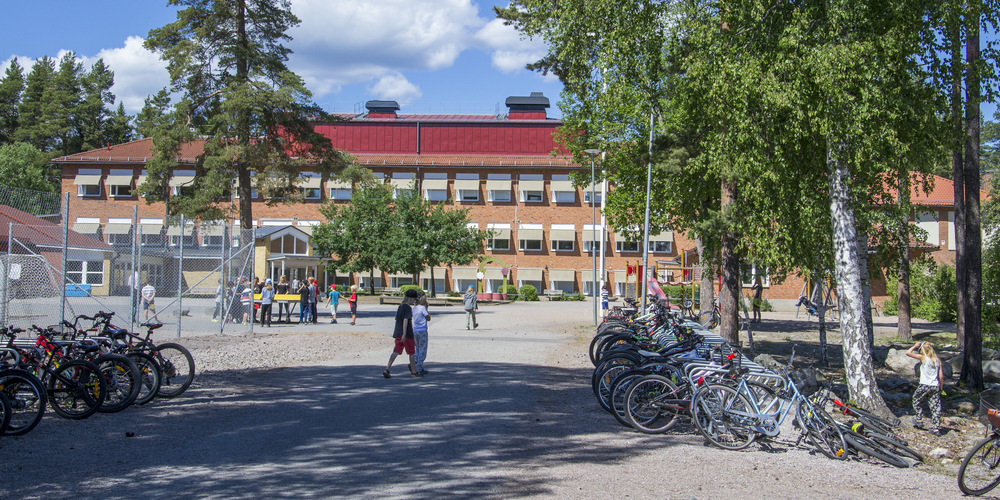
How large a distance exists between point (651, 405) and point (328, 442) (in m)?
3.70

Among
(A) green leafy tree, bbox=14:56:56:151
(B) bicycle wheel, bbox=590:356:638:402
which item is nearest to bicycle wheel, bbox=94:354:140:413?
(B) bicycle wheel, bbox=590:356:638:402

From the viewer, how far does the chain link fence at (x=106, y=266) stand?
12953 millimetres

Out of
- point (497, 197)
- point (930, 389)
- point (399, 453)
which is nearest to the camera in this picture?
point (399, 453)

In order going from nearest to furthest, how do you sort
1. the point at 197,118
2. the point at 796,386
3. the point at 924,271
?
the point at 796,386, the point at 197,118, the point at 924,271

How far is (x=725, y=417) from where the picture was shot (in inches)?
312

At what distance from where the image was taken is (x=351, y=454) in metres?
6.96

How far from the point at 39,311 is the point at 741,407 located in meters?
12.5

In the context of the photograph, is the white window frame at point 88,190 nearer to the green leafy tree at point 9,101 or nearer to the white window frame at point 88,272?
the green leafy tree at point 9,101

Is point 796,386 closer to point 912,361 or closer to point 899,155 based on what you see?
point 899,155

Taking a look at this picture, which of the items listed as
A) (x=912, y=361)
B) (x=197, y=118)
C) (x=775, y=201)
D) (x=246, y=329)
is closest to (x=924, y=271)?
(x=912, y=361)

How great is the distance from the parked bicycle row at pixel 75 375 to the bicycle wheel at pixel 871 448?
8.40m

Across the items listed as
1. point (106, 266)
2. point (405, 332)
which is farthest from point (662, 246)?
point (405, 332)

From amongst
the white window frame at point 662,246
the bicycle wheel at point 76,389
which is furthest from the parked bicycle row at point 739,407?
the white window frame at point 662,246

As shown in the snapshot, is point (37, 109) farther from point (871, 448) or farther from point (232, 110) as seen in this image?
point (871, 448)
